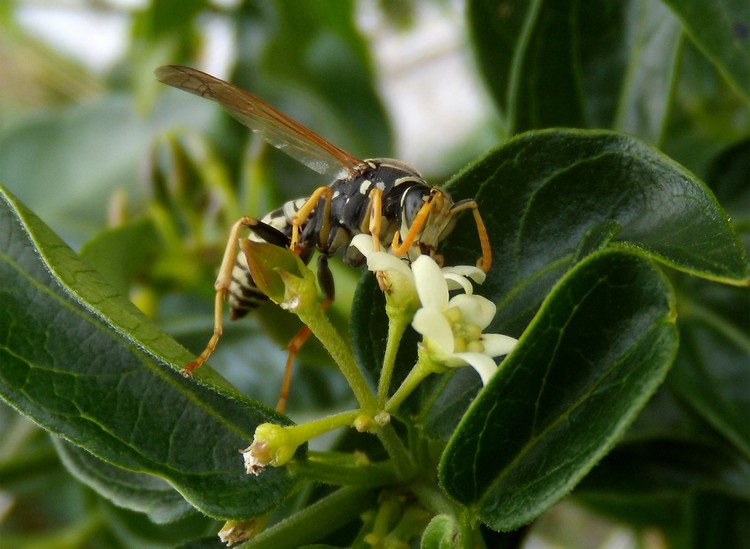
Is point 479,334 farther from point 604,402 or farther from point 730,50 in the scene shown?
point 730,50

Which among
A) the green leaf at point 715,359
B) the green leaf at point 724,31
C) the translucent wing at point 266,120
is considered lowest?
the green leaf at point 715,359

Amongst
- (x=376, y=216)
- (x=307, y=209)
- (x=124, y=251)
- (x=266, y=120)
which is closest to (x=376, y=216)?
(x=376, y=216)

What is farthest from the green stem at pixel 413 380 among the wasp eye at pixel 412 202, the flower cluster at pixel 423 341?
the wasp eye at pixel 412 202

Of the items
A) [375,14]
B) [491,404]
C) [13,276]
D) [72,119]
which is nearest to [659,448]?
[491,404]

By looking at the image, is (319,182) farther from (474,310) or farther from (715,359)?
(474,310)

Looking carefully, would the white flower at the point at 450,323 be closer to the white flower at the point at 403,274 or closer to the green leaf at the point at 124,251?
the white flower at the point at 403,274

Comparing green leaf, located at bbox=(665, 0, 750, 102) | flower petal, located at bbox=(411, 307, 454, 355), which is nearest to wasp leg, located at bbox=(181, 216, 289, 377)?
flower petal, located at bbox=(411, 307, 454, 355)

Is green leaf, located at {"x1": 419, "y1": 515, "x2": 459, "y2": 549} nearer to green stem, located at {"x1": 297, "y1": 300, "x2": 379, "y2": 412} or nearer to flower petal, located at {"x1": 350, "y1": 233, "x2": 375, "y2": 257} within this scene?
green stem, located at {"x1": 297, "y1": 300, "x2": 379, "y2": 412}
